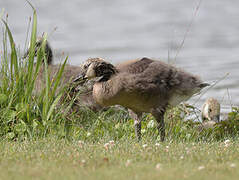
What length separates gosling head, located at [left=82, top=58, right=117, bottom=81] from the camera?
24.6 ft

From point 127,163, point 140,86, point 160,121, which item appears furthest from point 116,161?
point 160,121

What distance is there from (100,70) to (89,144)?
1652 mm

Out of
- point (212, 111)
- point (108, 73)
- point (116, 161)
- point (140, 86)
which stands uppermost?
point (108, 73)

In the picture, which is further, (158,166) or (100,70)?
(100,70)

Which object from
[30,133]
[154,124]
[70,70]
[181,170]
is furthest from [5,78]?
[181,170]

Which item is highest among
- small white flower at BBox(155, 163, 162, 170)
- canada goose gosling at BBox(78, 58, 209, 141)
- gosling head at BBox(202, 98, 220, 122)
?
canada goose gosling at BBox(78, 58, 209, 141)

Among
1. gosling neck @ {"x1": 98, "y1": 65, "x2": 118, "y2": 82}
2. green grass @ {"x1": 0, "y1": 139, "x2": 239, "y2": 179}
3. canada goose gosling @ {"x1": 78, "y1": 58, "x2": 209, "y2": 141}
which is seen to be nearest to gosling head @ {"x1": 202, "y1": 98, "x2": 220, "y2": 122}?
canada goose gosling @ {"x1": 78, "y1": 58, "x2": 209, "y2": 141}

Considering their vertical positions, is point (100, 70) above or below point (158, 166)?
above

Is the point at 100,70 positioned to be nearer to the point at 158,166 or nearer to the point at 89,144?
the point at 89,144

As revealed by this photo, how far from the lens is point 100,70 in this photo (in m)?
7.57

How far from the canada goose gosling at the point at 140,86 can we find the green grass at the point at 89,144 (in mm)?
498

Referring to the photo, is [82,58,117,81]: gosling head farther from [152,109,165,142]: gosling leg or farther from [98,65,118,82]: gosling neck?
[152,109,165,142]: gosling leg

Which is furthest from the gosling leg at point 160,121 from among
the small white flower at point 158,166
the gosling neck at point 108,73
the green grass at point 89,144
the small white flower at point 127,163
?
the small white flower at point 158,166

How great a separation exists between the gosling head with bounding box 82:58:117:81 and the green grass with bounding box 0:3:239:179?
0.70 meters
